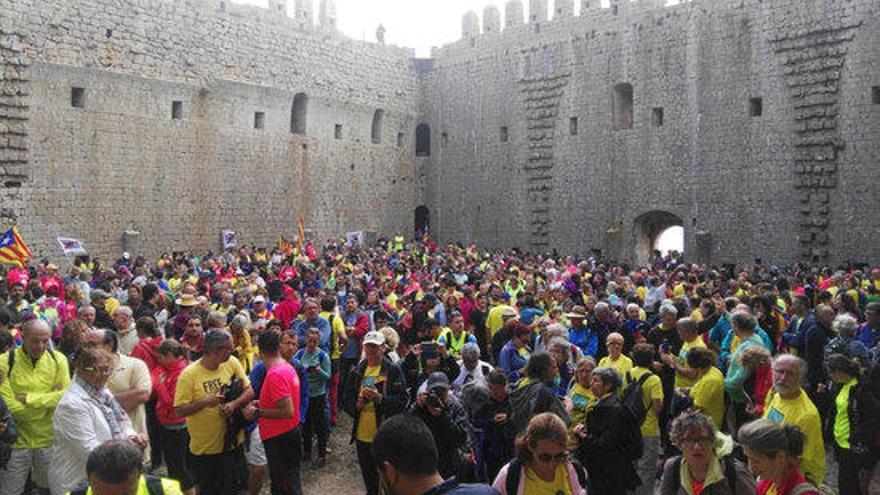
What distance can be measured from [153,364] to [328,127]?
21.1 metres

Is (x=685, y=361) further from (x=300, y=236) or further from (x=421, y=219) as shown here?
(x=421, y=219)

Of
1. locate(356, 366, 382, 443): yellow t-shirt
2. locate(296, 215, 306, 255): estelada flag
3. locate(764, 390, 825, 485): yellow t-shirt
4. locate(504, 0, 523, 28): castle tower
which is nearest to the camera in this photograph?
locate(764, 390, 825, 485): yellow t-shirt

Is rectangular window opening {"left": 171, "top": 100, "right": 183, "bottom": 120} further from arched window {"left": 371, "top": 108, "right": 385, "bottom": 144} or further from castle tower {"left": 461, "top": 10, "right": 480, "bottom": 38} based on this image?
castle tower {"left": 461, "top": 10, "right": 480, "bottom": 38}

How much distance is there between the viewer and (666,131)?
23.9m

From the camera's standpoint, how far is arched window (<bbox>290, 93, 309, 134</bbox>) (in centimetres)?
2698

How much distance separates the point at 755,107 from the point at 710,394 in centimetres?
1728

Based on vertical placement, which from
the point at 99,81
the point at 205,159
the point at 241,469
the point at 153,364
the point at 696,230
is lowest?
Result: the point at 241,469

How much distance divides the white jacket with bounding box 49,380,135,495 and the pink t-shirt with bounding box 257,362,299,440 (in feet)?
4.66

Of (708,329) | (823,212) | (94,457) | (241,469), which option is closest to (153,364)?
(241,469)

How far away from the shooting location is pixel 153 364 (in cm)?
736

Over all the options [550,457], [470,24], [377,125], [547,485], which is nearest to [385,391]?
[547,485]

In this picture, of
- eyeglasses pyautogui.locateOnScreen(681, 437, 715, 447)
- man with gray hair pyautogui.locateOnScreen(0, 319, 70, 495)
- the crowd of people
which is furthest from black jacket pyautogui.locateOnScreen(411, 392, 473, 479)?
man with gray hair pyautogui.locateOnScreen(0, 319, 70, 495)

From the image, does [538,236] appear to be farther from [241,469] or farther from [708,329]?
[241,469]

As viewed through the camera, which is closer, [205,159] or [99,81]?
[99,81]
